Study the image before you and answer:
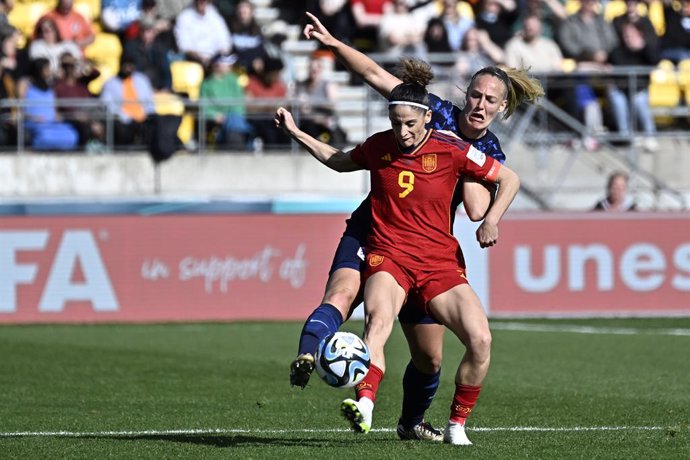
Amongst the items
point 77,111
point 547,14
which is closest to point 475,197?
point 77,111

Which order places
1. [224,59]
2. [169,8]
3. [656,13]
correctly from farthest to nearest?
[656,13]
[169,8]
[224,59]

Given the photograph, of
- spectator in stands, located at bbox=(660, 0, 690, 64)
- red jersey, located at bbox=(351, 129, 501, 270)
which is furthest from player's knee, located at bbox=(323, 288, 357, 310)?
spectator in stands, located at bbox=(660, 0, 690, 64)

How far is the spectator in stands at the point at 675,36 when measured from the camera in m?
22.4

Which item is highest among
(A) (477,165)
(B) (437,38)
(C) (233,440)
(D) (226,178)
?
(A) (477,165)

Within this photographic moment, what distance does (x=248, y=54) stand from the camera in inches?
811

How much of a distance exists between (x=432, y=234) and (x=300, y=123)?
1202cm

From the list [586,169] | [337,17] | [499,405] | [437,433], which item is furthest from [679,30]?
[437,433]

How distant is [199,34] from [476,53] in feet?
13.4

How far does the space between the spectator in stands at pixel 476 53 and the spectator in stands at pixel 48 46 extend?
5.45 metres

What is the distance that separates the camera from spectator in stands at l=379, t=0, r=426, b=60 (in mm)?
20656

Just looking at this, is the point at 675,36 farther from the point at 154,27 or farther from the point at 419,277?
the point at 419,277

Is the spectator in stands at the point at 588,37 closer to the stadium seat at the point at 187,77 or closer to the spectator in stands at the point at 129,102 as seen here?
the stadium seat at the point at 187,77

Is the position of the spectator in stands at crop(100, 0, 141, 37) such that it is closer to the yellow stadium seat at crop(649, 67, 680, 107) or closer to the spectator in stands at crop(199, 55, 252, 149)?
the spectator in stands at crop(199, 55, 252, 149)

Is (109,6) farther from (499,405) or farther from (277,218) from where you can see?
(499,405)
